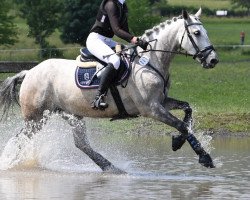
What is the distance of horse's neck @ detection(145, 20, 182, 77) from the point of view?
50.2ft

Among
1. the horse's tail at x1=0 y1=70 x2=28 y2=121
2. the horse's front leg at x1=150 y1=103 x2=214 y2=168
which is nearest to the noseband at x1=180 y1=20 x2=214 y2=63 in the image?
the horse's front leg at x1=150 y1=103 x2=214 y2=168

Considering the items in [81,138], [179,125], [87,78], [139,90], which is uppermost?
[139,90]

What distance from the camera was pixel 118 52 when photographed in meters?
15.4

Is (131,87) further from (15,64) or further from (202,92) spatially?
(202,92)

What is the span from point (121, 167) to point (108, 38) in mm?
1771

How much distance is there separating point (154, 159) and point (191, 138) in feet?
6.34

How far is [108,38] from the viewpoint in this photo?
15742 mm

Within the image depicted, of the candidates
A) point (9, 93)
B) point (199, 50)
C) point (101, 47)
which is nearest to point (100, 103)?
point (101, 47)

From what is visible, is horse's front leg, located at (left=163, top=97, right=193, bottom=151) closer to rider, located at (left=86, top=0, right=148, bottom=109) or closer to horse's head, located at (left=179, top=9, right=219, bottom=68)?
horse's head, located at (left=179, top=9, right=219, bottom=68)

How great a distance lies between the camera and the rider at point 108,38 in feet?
49.8

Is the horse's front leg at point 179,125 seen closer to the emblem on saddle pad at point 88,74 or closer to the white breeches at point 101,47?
the white breeches at point 101,47

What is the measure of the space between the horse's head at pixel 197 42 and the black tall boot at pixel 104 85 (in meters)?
1.02

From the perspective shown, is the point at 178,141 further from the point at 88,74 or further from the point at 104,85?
the point at 88,74

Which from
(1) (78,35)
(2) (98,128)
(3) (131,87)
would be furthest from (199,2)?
(3) (131,87)
